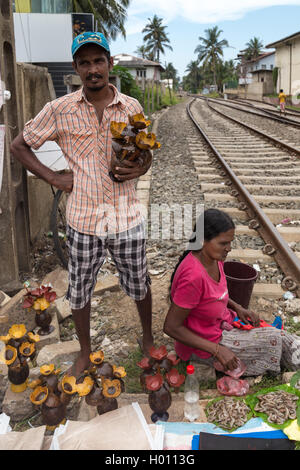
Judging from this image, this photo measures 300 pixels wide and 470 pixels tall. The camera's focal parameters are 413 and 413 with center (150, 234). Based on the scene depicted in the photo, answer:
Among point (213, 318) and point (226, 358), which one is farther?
point (213, 318)

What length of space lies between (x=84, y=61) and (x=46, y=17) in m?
14.0

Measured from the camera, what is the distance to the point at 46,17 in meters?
14.2

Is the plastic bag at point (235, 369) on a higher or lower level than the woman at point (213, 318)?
lower

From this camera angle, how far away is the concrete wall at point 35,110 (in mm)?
4326

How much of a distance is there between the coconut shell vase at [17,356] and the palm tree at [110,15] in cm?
2676

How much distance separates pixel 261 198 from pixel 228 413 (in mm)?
4386

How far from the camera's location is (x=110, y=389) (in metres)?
2.19

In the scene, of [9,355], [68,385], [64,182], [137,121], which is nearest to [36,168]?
[64,182]

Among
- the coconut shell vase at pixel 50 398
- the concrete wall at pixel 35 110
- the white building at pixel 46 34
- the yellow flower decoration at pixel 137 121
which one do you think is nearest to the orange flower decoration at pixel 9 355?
the coconut shell vase at pixel 50 398

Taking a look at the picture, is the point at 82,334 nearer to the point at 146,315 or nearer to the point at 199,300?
the point at 146,315

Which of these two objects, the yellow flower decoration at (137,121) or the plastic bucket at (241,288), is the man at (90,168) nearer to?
the yellow flower decoration at (137,121)

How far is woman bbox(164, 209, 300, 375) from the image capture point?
2420 millimetres

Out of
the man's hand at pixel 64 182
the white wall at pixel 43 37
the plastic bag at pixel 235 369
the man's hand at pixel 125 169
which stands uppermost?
the white wall at pixel 43 37

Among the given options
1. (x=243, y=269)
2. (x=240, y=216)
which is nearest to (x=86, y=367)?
(x=243, y=269)
